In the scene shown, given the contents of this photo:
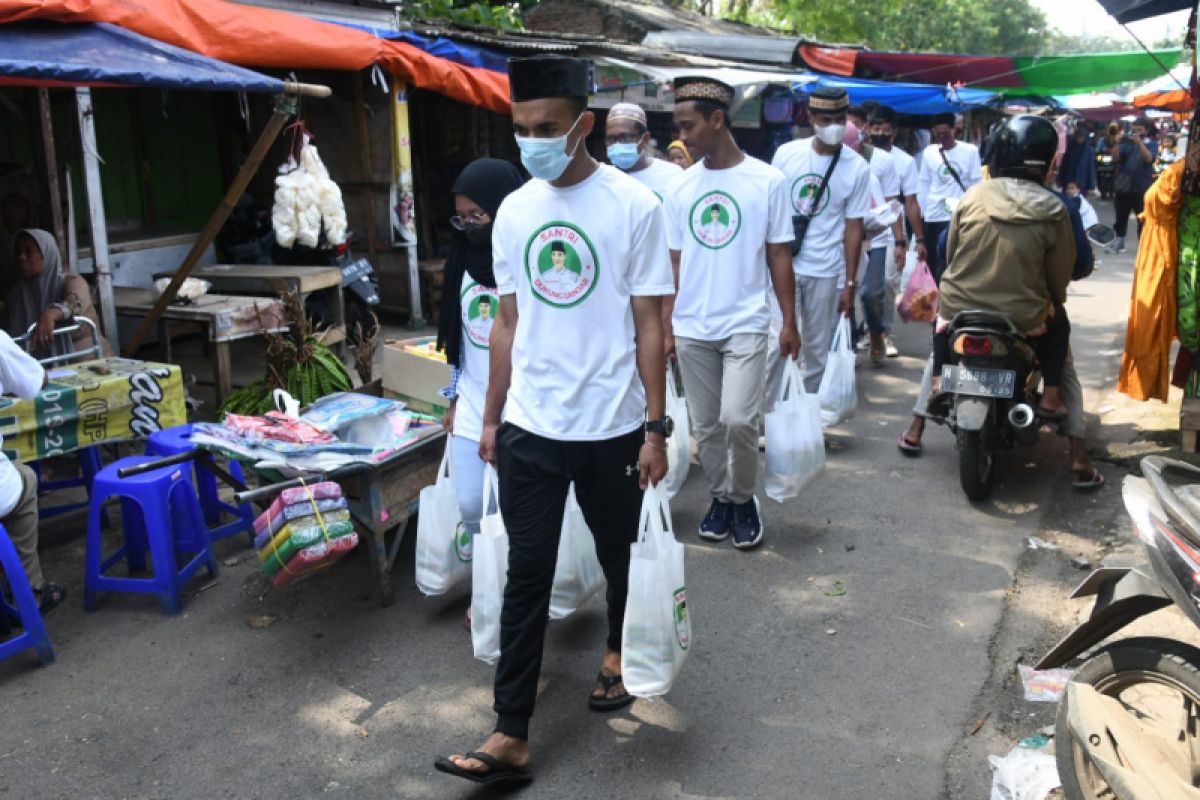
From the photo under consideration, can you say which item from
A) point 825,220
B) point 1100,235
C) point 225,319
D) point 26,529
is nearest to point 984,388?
point 825,220

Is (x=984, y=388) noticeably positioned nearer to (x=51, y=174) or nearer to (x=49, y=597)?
(x=49, y=597)

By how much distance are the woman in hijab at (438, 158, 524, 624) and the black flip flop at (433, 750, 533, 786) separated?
3.65ft

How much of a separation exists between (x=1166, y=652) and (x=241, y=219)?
27.6ft

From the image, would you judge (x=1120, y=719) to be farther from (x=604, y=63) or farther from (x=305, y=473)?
(x=604, y=63)

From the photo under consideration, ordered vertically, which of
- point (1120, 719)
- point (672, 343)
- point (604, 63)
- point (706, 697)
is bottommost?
point (706, 697)

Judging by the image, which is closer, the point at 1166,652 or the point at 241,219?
the point at 1166,652

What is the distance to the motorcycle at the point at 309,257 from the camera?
8.38m

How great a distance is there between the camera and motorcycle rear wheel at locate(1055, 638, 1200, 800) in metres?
2.63

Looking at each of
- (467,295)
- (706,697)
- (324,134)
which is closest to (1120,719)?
(706,697)

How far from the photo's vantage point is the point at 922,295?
7.71 meters

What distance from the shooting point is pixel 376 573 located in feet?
14.4

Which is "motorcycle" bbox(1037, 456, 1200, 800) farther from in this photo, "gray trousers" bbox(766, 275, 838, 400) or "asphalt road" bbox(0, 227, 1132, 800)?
"gray trousers" bbox(766, 275, 838, 400)

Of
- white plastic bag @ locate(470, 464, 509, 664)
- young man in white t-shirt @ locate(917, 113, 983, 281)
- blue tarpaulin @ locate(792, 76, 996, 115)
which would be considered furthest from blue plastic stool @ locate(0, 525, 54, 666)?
blue tarpaulin @ locate(792, 76, 996, 115)

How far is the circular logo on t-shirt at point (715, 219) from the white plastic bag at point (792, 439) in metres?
0.69
